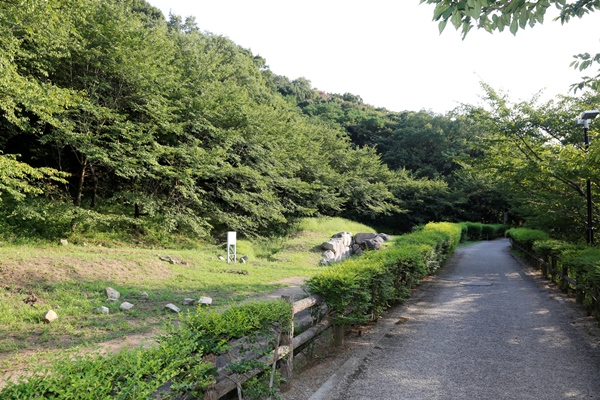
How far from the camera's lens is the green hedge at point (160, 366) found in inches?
75.7

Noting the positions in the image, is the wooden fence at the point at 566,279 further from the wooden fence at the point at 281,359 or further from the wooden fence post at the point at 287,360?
the wooden fence post at the point at 287,360

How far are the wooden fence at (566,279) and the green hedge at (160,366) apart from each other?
572 centimetres

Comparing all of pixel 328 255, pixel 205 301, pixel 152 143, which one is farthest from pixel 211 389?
pixel 328 255

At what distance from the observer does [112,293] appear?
7387 millimetres

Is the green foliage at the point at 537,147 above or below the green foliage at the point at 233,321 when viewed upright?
above

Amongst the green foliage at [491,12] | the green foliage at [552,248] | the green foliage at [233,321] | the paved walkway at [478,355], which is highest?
the green foliage at [491,12]

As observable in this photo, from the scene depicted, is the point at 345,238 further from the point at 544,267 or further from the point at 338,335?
the point at 338,335

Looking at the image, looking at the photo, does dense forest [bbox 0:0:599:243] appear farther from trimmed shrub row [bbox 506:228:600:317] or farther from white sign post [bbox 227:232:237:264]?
white sign post [bbox 227:232:237:264]

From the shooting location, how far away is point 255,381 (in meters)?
3.33

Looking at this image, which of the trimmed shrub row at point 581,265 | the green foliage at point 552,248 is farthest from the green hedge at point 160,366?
the green foliage at point 552,248

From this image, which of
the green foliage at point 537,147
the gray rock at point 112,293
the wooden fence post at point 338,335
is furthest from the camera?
the green foliage at point 537,147

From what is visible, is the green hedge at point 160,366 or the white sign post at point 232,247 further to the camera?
Answer: the white sign post at point 232,247

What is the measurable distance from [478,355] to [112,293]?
6.47 meters

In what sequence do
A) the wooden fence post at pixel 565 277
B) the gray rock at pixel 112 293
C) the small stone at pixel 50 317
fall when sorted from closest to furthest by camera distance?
the small stone at pixel 50 317
the gray rock at pixel 112 293
the wooden fence post at pixel 565 277
